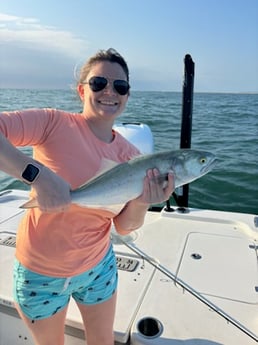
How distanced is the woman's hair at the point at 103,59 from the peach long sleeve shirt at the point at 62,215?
0.25m

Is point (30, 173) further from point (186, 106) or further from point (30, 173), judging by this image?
point (186, 106)

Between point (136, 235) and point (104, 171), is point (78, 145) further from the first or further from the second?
point (136, 235)

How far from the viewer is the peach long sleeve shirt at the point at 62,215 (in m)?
1.51

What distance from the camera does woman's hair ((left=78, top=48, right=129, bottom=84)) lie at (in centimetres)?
166

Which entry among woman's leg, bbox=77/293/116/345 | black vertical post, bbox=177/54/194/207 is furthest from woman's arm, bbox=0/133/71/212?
black vertical post, bbox=177/54/194/207

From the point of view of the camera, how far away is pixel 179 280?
8.23 feet

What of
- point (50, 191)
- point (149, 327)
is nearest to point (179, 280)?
point (149, 327)

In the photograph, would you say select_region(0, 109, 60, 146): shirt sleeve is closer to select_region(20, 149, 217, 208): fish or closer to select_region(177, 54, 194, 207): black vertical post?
select_region(20, 149, 217, 208): fish

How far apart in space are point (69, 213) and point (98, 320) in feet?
2.11

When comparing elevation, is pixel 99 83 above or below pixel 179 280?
above

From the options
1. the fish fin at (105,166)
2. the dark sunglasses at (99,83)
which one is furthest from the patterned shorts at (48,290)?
the dark sunglasses at (99,83)

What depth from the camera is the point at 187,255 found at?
2887 millimetres

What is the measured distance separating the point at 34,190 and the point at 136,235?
2026 millimetres

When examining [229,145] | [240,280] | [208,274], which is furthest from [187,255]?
[229,145]
